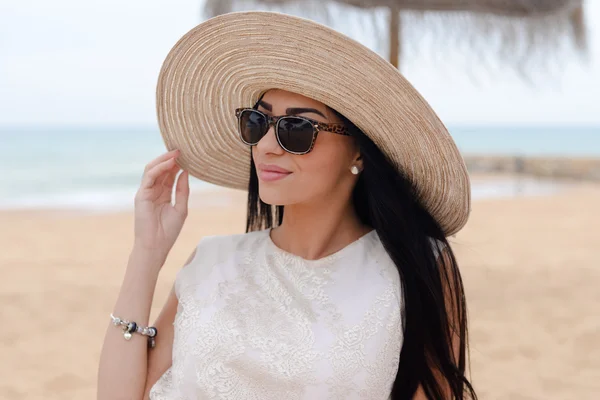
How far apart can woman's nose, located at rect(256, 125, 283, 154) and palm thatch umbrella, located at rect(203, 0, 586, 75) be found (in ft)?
9.15

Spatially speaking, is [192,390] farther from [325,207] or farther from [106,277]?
[106,277]

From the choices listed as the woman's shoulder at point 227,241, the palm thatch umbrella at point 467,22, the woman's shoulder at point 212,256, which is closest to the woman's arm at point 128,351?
the woman's shoulder at point 212,256

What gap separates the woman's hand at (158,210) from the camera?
6.66 feet

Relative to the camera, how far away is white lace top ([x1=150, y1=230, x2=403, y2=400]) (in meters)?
1.80

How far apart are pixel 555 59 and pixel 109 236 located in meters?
7.40

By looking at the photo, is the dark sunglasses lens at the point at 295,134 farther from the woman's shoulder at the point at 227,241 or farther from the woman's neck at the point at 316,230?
the woman's shoulder at the point at 227,241

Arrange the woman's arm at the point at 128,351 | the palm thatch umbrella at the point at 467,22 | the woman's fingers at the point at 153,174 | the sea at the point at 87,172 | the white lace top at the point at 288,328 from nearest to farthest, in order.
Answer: the white lace top at the point at 288,328, the woman's arm at the point at 128,351, the woman's fingers at the point at 153,174, the palm thatch umbrella at the point at 467,22, the sea at the point at 87,172

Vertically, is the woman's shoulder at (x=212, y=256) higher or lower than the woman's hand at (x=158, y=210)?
lower

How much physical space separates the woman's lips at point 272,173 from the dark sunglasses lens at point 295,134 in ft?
0.23

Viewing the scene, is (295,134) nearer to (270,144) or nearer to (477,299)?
(270,144)

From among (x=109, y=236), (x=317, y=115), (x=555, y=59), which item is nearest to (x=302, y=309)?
(x=317, y=115)

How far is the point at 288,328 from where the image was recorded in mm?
1859

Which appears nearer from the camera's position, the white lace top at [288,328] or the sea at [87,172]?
the white lace top at [288,328]

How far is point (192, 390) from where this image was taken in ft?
6.18
